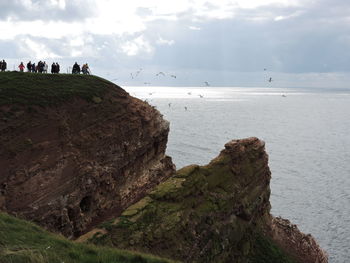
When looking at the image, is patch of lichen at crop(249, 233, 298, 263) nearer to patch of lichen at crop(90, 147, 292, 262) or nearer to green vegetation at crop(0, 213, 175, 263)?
patch of lichen at crop(90, 147, 292, 262)

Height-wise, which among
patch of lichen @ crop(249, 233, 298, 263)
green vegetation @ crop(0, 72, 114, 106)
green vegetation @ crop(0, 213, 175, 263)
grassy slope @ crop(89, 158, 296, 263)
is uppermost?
green vegetation @ crop(0, 72, 114, 106)

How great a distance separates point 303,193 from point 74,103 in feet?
133

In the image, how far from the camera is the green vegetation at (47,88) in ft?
109

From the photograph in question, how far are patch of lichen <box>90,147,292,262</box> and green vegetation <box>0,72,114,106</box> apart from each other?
38.4 feet

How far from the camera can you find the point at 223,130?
122 m

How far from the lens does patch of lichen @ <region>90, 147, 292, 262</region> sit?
29453 millimetres

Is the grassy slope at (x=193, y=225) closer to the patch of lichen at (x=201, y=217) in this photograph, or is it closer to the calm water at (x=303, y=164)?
the patch of lichen at (x=201, y=217)

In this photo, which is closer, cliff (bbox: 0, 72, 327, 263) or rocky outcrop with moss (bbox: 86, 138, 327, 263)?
cliff (bbox: 0, 72, 327, 263)

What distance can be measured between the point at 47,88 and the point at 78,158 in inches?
304

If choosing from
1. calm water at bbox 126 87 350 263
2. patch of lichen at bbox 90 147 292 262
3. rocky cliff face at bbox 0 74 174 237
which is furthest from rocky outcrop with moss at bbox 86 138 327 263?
calm water at bbox 126 87 350 263

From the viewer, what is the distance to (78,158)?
3278 cm

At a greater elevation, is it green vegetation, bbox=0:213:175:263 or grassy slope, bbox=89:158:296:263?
green vegetation, bbox=0:213:175:263

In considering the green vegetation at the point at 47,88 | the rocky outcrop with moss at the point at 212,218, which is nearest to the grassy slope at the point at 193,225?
the rocky outcrop with moss at the point at 212,218

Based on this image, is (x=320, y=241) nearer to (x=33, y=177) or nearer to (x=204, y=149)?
(x=33, y=177)
